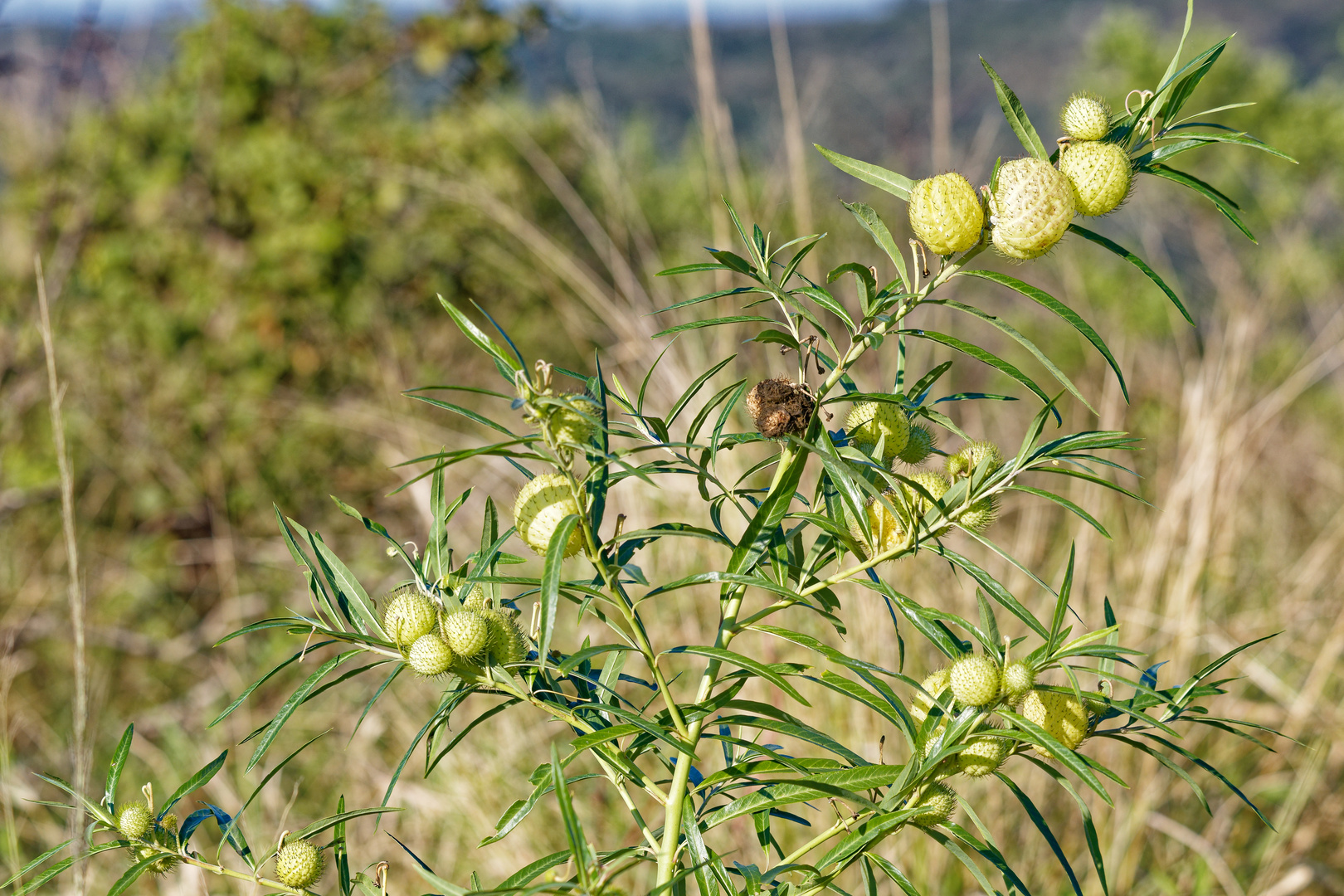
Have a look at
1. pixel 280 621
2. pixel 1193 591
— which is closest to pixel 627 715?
pixel 280 621

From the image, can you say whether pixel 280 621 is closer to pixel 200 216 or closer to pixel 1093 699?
pixel 1093 699

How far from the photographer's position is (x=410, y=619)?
601mm

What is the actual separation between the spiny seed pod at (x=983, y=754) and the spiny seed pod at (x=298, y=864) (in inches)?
16.5

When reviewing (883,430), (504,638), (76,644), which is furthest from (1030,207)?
(76,644)

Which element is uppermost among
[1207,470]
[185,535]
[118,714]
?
[1207,470]

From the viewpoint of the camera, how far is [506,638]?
0.63 meters

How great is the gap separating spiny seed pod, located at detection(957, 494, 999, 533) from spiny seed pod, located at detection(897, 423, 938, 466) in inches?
2.0

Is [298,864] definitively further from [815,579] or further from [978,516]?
[978,516]

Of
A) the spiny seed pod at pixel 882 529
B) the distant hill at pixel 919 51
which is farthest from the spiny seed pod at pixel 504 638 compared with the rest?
the distant hill at pixel 919 51

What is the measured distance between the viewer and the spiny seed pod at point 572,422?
57 cm

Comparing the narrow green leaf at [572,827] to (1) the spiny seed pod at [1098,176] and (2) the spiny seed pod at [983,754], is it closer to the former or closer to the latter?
(2) the spiny seed pod at [983,754]

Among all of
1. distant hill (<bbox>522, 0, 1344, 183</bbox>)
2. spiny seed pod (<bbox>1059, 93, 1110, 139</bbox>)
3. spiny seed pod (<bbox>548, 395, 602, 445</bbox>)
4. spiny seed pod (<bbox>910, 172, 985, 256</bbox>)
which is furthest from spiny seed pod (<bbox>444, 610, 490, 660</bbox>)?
distant hill (<bbox>522, 0, 1344, 183</bbox>)

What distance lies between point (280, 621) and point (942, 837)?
0.46 m

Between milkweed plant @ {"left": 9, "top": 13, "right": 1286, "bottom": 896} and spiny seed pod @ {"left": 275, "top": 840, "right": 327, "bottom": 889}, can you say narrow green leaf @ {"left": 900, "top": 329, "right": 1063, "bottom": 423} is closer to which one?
milkweed plant @ {"left": 9, "top": 13, "right": 1286, "bottom": 896}
